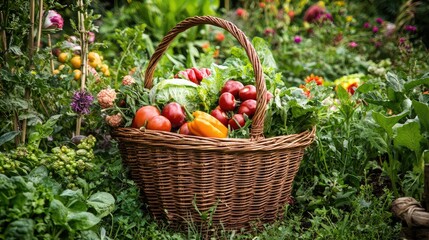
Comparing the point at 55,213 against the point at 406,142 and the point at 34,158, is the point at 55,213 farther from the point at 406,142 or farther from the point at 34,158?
the point at 406,142

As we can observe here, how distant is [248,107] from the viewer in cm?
271

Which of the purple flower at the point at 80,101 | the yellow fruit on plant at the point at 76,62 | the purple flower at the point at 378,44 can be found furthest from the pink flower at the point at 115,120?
the purple flower at the point at 378,44

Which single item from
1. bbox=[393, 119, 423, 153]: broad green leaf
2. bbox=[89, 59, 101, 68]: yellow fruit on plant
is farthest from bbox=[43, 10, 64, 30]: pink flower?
bbox=[393, 119, 423, 153]: broad green leaf

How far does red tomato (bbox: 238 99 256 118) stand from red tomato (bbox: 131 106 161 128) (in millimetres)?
429

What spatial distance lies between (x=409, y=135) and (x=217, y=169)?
100 centimetres

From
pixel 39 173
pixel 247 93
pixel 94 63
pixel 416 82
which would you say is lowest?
pixel 39 173

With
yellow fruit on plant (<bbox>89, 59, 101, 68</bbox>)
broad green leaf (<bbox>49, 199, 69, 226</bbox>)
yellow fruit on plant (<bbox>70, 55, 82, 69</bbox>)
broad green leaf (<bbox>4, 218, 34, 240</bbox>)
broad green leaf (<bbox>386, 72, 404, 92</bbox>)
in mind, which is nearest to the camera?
broad green leaf (<bbox>4, 218, 34, 240</bbox>)

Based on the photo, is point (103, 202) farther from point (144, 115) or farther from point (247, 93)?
point (247, 93)

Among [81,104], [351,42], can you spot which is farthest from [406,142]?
[351,42]

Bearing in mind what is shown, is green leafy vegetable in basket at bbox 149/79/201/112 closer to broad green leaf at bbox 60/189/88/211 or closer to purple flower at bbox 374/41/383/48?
broad green leaf at bbox 60/189/88/211

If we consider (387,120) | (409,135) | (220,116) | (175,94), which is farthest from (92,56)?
(409,135)

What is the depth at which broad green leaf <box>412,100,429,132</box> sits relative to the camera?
270cm

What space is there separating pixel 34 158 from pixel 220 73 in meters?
1.06

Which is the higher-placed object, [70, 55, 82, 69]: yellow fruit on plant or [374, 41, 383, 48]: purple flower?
[70, 55, 82, 69]: yellow fruit on plant
